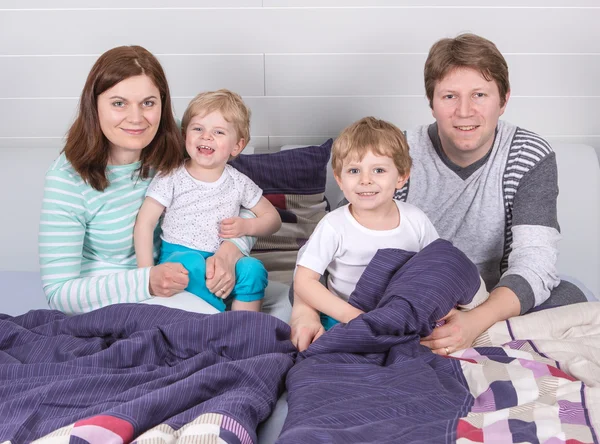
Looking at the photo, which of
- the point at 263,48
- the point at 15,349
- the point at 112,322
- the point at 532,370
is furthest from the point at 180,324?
the point at 263,48

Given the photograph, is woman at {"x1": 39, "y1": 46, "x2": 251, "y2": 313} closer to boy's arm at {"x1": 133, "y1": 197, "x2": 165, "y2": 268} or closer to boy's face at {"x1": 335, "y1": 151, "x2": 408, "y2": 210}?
boy's arm at {"x1": 133, "y1": 197, "x2": 165, "y2": 268}

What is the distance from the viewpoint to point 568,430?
130 centimetres

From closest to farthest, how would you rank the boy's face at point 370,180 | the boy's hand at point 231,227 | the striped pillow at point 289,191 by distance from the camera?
the boy's face at point 370,180 < the boy's hand at point 231,227 < the striped pillow at point 289,191

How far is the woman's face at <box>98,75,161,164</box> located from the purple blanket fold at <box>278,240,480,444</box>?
2.13 ft

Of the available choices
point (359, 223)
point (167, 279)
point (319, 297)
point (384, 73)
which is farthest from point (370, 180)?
point (384, 73)

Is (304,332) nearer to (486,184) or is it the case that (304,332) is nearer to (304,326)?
(304,326)

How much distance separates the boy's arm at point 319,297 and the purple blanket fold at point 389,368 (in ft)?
0.13

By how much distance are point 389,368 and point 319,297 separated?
306 mm

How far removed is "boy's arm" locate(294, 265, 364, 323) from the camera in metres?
1.79

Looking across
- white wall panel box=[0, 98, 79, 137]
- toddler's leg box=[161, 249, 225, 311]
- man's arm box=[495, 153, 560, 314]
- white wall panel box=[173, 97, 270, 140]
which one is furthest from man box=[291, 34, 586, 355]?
white wall panel box=[0, 98, 79, 137]

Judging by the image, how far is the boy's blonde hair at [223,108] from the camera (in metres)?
2.02

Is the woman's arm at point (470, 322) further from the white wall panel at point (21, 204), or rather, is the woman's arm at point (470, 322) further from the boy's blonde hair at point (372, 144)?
the white wall panel at point (21, 204)

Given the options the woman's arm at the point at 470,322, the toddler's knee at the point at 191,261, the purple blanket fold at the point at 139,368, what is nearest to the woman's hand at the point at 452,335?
the woman's arm at the point at 470,322

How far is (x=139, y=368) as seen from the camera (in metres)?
1.56
